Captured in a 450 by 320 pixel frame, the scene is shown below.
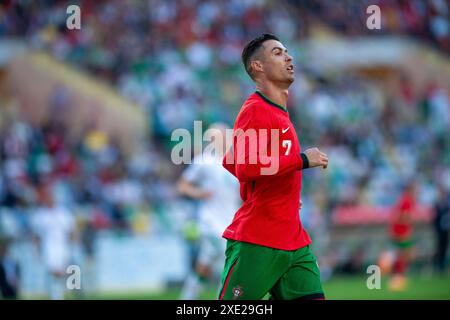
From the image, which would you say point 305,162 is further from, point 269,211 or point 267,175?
point 269,211

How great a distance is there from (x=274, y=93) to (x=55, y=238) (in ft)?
32.8

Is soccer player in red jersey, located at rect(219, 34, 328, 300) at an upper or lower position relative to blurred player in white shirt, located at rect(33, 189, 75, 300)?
upper

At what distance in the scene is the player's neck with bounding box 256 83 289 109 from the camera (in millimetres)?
7875

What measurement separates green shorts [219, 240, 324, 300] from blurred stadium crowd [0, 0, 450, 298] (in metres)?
11.4

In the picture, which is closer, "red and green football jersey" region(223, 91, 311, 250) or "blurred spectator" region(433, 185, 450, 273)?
"red and green football jersey" region(223, 91, 311, 250)

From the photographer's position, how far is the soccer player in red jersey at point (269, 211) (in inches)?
294

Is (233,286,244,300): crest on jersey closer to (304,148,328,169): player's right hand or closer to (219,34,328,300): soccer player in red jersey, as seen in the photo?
(219,34,328,300): soccer player in red jersey

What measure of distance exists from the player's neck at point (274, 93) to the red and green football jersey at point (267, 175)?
0.05 m

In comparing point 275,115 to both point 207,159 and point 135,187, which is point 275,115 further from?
point 135,187

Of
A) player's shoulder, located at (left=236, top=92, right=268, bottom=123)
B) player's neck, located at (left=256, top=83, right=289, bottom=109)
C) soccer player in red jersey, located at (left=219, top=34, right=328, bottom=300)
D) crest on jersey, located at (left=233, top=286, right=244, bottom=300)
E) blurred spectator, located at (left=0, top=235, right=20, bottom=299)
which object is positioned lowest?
blurred spectator, located at (left=0, top=235, right=20, bottom=299)

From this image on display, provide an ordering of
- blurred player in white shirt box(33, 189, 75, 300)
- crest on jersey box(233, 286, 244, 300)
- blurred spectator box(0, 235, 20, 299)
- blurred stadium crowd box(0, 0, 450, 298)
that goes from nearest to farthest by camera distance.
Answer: crest on jersey box(233, 286, 244, 300) < blurred spectator box(0, 235, 20, 299) < blurred player in white shirt box(33, 189, 75, 300) < blurred stadium crowd box(0, 0, 450, 298)

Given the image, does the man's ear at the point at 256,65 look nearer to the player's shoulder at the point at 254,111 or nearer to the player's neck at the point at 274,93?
the player's neck at the point at 274,93

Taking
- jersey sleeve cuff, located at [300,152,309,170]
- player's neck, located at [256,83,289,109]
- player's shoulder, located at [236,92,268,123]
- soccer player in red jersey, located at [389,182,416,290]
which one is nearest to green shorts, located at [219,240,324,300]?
jersey sleeve cuff, located at [300,152,309,170]

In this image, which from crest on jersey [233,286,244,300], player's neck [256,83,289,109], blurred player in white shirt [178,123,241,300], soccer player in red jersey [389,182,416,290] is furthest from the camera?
soccer player in red jersey [389,182,416,290]
